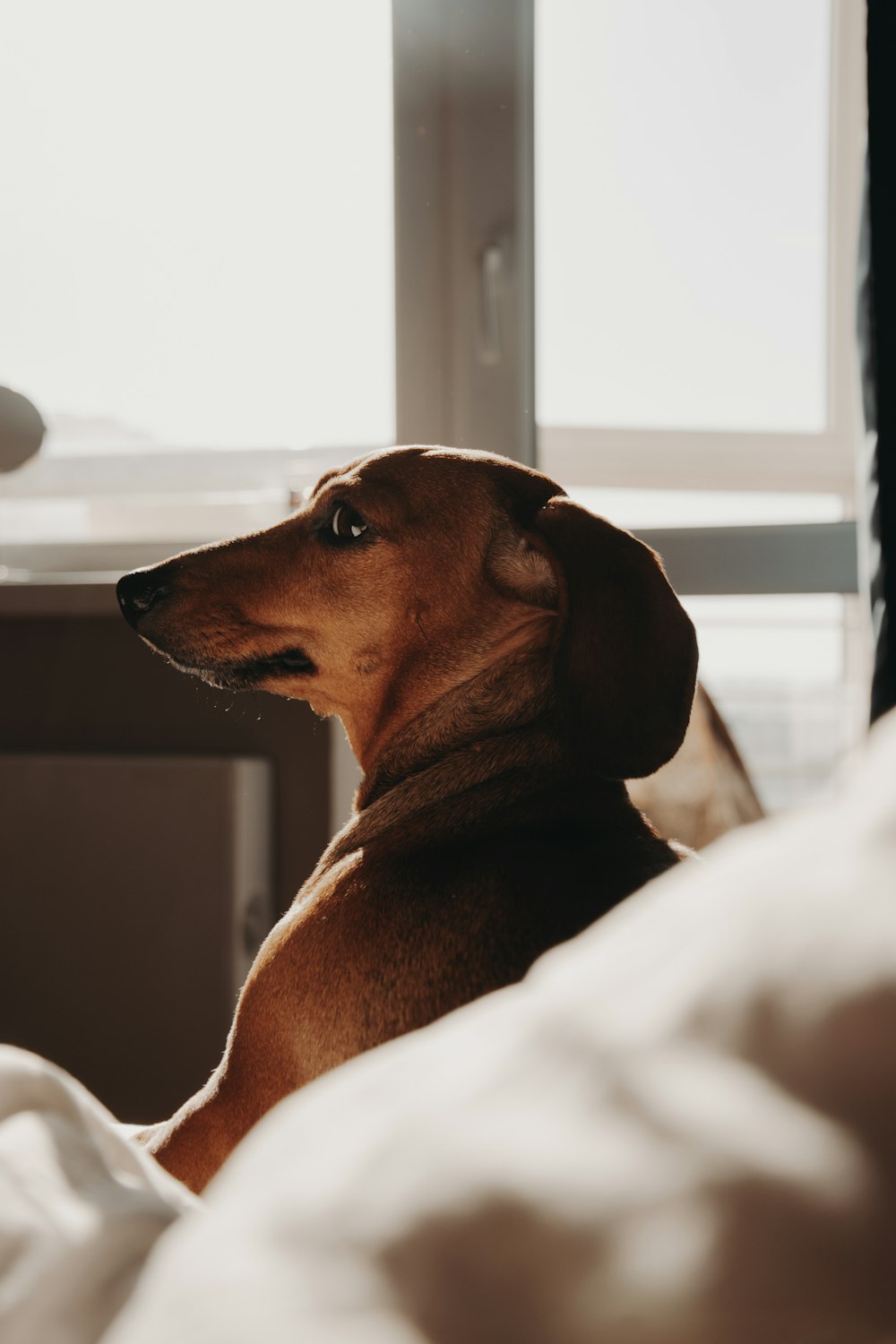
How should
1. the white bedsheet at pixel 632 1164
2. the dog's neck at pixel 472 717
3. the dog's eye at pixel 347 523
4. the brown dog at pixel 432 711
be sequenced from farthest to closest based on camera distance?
the dog's eye at pixel 347 523, the dog's neck at pixel 472 717, the brown dog at pixel 432 711, the white bedsheet at pixel 632 1164

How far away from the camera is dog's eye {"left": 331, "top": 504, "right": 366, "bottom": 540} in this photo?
1151 millimetres

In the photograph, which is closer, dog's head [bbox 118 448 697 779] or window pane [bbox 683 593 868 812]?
dog's head [bbox 118 448 697 779]

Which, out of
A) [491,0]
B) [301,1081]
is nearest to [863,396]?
[491,0]

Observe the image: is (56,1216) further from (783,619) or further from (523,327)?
(783,619)

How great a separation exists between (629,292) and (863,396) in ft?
2.50

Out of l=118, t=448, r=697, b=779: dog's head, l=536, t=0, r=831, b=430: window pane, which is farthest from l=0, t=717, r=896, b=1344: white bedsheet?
l=536, t=0, r=831, b=430: window pane

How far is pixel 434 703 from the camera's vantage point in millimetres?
1094

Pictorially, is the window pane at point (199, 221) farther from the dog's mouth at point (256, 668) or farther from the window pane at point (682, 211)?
the dog's mouth at point (256, 668)

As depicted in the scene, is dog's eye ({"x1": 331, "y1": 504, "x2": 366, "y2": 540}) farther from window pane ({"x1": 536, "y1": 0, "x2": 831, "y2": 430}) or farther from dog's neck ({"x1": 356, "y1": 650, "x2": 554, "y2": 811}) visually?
window pane ({"x1": 536, "y1": 0, "x2": 831, "y2": 430})

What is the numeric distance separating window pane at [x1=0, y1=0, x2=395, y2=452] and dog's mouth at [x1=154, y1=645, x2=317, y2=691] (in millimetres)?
1312

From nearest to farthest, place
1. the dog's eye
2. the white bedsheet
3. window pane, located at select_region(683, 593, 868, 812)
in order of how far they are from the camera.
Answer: the white bedsheet
the dog's eye
window pane, located at select_region(683, 593, 868, 812)

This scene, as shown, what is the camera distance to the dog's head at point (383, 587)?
107 centimetres

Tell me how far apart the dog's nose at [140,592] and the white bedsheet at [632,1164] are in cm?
99

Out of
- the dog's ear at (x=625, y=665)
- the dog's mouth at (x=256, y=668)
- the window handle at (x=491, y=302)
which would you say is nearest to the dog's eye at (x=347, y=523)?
the dog's mouth at (x=256, y=668)
